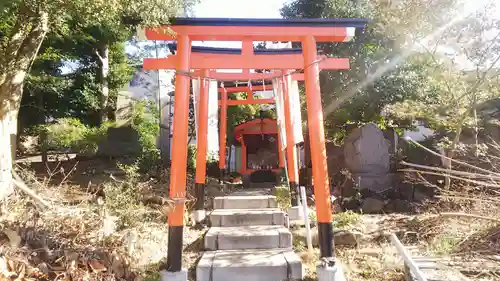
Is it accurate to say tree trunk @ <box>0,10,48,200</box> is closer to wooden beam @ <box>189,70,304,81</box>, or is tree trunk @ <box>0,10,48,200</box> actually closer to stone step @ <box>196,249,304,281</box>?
wooden beam @ <box>189,70,304,81</box>

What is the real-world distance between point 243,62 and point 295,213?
10.7 ft

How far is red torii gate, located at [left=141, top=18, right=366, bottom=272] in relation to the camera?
487cm

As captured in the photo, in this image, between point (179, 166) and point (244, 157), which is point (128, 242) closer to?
point (179, 166)

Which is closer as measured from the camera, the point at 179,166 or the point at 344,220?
the point at 179,166

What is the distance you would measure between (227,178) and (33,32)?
348 inches

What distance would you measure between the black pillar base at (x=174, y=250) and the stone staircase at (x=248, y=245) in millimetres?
312

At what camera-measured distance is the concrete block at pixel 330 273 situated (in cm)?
457

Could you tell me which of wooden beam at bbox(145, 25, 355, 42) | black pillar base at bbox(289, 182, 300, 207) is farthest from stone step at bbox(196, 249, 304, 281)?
wooden beam at bbox(145, 25, 355, 42)

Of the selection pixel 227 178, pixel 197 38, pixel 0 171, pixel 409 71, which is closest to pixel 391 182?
pixel 409 71

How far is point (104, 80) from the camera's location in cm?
1719

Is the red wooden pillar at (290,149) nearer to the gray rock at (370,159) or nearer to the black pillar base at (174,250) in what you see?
the gray rock at (370,159)

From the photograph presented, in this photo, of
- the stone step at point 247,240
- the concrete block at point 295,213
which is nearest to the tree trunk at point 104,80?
the concrete block at point 295,213

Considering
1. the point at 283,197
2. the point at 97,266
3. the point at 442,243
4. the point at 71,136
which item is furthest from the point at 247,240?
the point at 71,136

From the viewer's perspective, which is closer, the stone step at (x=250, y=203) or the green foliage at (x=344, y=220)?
the green foliage at (x=344, y=220)
